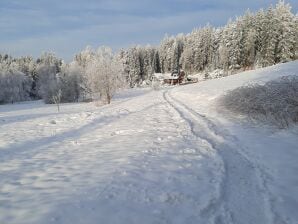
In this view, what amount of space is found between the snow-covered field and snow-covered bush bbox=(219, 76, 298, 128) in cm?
99

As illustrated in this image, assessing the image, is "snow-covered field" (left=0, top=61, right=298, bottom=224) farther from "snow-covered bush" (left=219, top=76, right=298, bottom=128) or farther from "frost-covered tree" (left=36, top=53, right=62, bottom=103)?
"frost-covered tree" (left=36, top=53, right=62, bottom=103)

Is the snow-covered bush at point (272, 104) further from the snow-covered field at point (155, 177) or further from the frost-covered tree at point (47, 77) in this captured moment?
the frost-covered tree at point (47, 77)

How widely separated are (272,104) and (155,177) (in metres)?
9.36

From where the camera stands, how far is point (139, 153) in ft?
39.1

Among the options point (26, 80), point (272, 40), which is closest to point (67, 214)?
point (272, 40)

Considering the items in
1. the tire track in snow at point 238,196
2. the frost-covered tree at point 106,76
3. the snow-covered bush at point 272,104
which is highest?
the frost-covered tree at point 106,76

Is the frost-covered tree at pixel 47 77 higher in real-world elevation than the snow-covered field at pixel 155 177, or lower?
higher

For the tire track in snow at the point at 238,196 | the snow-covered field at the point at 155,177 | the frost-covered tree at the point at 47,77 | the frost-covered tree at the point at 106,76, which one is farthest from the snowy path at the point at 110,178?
the frost-covered tree at the point at 47,77

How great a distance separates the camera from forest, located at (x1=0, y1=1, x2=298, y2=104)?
54.0 m

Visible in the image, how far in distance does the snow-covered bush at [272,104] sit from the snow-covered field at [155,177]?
993mm

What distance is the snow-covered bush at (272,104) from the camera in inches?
589

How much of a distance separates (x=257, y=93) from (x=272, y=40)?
55378 millimetres

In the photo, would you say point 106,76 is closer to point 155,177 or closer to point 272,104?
point 272,104

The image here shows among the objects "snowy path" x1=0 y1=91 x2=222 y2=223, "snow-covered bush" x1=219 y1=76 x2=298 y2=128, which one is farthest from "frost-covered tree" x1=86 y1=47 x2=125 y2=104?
"snowy path" x1=0 y1=91 x2=222 y2=223
